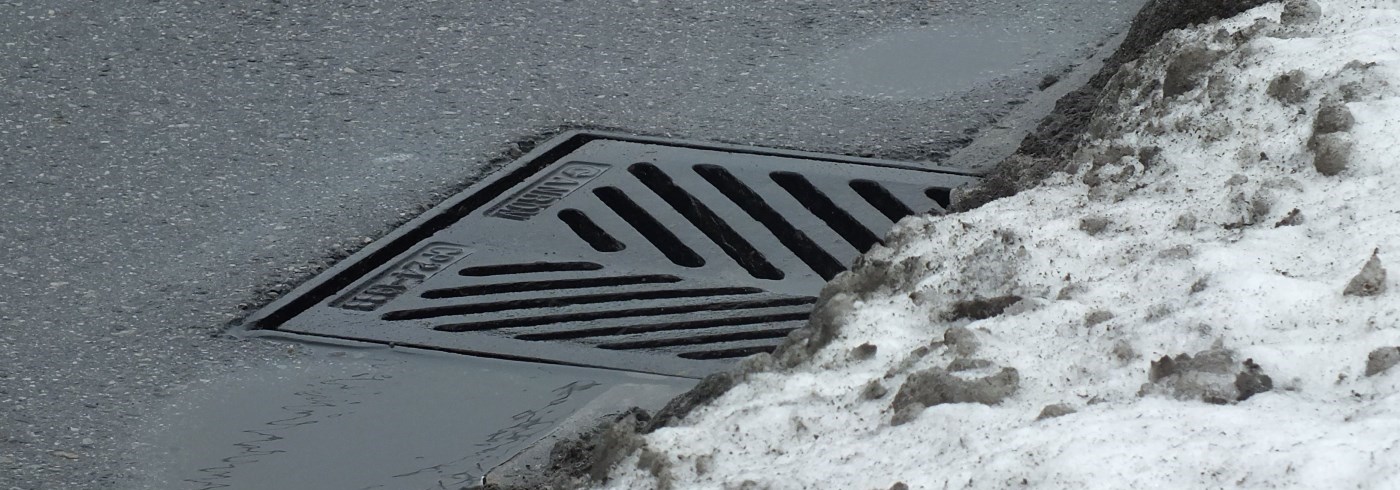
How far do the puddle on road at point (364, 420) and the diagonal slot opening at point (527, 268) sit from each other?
309 mm

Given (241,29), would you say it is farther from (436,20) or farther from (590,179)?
(590,179)

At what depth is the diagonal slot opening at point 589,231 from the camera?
2.87m

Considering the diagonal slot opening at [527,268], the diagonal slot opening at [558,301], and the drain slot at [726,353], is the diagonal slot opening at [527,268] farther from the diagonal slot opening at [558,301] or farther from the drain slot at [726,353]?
the drain slot at [726,353]

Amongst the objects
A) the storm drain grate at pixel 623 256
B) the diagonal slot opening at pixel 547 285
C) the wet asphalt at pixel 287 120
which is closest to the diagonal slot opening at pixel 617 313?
the storm drain grate at pixel 623 256

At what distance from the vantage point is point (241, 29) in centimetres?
392

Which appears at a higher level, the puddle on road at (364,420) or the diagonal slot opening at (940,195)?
the diagonal slot opening at (940,195)

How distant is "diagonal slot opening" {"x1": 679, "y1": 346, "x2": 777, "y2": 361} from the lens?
244 centimetres

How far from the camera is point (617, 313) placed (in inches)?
103

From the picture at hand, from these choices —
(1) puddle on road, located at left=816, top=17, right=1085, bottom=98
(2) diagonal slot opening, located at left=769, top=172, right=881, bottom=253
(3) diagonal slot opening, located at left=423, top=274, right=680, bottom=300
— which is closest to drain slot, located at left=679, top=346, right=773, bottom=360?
(3) diagonal slot opening, located at left=423, top=274, right=680, bottom=300

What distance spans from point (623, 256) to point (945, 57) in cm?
133

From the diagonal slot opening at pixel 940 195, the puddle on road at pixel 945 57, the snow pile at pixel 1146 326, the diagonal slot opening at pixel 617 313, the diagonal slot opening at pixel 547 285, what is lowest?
the diagonal slot opening at pixel 617 313

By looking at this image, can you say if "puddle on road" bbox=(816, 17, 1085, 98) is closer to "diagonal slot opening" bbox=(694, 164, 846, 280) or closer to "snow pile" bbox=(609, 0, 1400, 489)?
"diagonal slot opening" bbox=(694, 164, 846, 280)

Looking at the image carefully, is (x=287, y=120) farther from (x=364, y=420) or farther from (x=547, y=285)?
(x=364, y=420)

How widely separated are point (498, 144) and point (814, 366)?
145 centimetres
